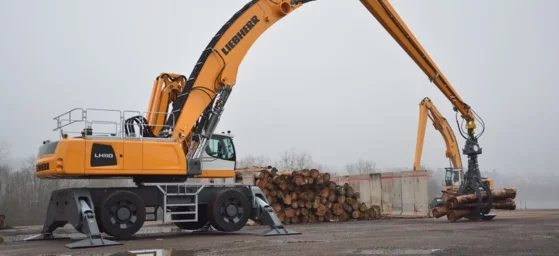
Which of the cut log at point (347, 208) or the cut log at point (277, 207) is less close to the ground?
the cut log at point (277, 207)

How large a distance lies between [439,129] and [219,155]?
1883 centimetres

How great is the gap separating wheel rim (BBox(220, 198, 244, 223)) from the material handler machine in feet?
0.09

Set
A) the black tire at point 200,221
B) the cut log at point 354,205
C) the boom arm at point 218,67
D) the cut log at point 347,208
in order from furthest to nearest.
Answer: the cut log at point 354,205, the cut log at point 347,208, the black tire at point 200,221, the boom arm at point 218,67

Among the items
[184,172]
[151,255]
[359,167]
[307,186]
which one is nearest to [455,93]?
[307,186]

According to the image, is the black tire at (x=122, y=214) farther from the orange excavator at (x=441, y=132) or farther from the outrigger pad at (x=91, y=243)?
the orange excavator at (x=441, y=132)

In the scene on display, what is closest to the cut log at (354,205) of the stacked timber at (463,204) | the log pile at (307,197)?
the log pile at (307,197)

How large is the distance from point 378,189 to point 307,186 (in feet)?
22.0

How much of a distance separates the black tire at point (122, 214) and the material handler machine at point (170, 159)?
24 millimetres

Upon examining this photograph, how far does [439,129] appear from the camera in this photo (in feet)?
102

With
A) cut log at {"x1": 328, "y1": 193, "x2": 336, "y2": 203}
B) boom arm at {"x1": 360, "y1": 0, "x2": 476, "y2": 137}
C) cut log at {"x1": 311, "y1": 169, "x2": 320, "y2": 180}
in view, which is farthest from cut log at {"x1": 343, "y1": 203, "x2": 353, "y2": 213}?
boom arm at {"x1": 360, "y1": 0, "x2": 476, "y2": 137}

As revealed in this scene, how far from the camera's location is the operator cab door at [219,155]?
15312mm

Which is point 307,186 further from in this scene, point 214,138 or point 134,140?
point 134,140

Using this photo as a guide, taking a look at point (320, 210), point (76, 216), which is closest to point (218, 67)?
point (76, 216)

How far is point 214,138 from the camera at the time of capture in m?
15.6
